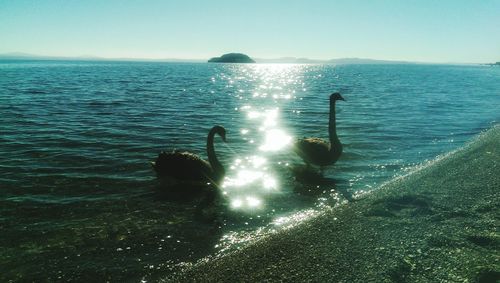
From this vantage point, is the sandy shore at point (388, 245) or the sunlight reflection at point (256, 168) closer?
the sandy shore at point (388, 245)

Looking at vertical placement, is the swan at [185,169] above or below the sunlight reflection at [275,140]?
above

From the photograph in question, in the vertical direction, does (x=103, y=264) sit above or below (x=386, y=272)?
below

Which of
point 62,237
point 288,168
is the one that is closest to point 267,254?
point 62,237

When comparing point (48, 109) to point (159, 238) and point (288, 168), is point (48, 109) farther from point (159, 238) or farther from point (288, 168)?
point (159, 238)

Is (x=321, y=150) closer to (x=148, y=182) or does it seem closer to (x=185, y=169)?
(x=185, y=169)

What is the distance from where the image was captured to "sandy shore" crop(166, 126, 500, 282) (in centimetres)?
549

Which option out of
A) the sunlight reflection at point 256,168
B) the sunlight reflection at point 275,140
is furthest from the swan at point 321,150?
the sunlight reflection at point 275,140

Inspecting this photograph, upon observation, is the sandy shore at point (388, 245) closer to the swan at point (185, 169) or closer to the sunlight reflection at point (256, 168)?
the sunlight reflection at point (256, 168)

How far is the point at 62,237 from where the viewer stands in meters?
7.36

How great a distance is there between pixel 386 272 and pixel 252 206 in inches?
163

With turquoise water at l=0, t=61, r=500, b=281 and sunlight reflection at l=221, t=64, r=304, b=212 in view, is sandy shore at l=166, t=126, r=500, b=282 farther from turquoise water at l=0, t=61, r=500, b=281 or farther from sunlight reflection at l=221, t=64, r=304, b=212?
sunlight reflection at l=221, t=64, r=304, b=212

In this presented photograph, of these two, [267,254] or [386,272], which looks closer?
[386,272]

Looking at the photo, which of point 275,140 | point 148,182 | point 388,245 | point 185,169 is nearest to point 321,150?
point 185,169

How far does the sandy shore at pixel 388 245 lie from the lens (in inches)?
216
